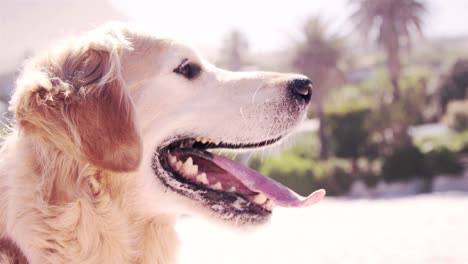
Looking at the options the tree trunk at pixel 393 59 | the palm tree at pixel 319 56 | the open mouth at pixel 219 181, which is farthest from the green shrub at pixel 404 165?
the open mouth at pixel 219 181

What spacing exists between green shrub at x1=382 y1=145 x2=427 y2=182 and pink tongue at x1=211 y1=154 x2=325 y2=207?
24188 mm

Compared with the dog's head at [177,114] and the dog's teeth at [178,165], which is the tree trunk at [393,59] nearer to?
the dog's head at [177,114]

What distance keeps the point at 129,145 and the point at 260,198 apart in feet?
3.07

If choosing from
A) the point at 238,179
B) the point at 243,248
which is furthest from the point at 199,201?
the point at 243,248

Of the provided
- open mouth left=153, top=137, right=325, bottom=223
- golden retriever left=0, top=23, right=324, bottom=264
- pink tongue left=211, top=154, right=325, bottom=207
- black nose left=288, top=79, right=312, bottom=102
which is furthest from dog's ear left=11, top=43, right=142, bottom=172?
black nose left=288, top=79, right=312, bottom=102

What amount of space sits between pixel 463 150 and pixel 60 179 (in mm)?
26577

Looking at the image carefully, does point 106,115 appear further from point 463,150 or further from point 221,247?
point 463,150

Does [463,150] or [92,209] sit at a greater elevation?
[463,150]

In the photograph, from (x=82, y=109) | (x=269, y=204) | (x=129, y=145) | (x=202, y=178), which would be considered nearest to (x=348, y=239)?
(x=269, y=204)

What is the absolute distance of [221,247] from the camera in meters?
11.1

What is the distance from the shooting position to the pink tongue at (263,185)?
11.2 feet

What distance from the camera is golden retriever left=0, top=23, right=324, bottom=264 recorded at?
2748 mm

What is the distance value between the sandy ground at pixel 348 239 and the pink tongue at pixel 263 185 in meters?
3.53

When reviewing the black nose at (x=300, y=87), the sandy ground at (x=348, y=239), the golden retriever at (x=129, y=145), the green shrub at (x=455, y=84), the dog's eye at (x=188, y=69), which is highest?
the green shrub at (x=455, y=84)
